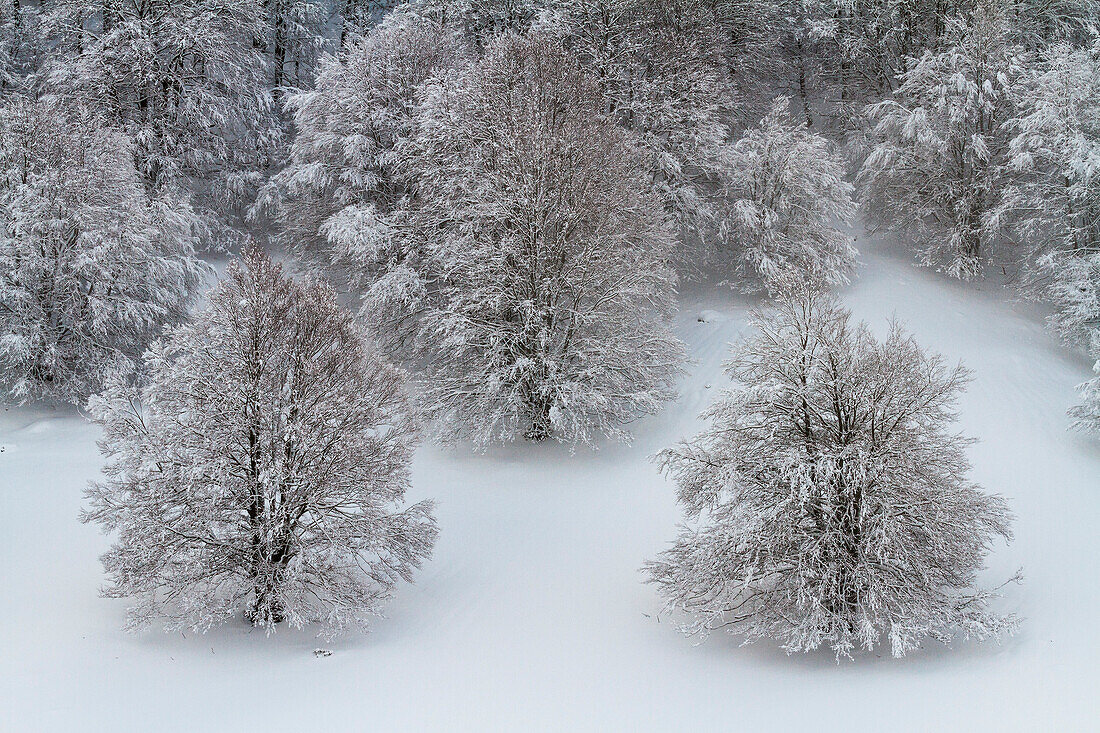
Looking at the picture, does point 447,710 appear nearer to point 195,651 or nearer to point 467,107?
point 195,651

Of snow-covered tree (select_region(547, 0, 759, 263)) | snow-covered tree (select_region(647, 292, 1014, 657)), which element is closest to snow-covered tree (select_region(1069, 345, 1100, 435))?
snow-covered tree (select_region(647, 292, 1014, 657))

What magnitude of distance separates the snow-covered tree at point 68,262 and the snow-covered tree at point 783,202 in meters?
16.2

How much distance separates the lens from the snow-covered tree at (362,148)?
902 inches

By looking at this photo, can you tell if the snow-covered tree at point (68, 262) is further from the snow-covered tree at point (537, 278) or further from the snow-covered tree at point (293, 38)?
the snow-covered tree at point (293, 38)

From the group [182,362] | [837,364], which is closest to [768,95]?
[837,364]

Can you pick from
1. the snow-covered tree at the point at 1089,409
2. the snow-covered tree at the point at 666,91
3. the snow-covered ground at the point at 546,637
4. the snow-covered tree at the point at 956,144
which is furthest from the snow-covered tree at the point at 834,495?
the snow-covered tree at the point at 956,144

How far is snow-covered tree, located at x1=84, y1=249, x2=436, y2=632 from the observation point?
1261 centimetres

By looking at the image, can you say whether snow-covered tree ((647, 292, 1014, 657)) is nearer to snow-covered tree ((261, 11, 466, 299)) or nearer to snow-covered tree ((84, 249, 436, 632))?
snow-covered tree ((84, 249, 436, 632))

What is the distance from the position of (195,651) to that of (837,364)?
10.2m

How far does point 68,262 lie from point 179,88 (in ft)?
30.5

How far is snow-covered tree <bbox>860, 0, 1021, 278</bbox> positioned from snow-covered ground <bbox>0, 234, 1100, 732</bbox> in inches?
219

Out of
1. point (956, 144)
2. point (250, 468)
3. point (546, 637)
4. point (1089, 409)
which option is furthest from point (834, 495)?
point (956, 144)

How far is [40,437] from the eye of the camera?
20.8 metres

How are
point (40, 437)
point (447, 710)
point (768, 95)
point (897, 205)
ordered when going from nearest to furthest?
point (447, 710), point (40, 437), point (897, 205), point (768, 95)
